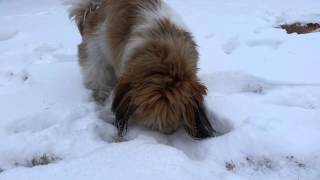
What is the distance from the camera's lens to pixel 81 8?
5.11 metres

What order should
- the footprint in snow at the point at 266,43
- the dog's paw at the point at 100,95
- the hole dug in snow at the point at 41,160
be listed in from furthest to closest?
the footprint in snow at the point at 266,43
the dog's paw at the point at 100,95
the hole dug in snow at the point at 41,160

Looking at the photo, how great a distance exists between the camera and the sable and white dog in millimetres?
3486

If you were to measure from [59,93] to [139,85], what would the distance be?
1.50 metres

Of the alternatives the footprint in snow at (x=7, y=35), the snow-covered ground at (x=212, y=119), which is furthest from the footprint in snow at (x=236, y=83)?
the footprint in snow at (x=7, y=35)

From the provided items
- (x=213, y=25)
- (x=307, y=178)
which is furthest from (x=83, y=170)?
(x=213, y=25)

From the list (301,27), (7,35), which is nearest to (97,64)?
(7,35)

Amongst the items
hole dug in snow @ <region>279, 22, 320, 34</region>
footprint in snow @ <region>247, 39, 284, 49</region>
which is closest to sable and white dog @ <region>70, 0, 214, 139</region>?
footprint in snow @ <region>247, 39, 284, 49</region>

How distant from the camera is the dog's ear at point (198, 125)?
3555 millimetres

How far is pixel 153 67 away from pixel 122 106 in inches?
15.3

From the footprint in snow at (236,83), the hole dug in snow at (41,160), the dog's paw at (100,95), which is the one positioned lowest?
the dog's paw at (100,95)

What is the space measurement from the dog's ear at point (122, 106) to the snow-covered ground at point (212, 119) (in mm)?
124

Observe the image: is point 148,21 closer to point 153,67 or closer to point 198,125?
point 153,67

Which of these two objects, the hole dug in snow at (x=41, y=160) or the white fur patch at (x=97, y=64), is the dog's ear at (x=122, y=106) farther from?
the white fur patch at (x=97, y=64)

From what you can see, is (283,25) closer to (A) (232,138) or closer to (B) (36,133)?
(A) (232,138)
